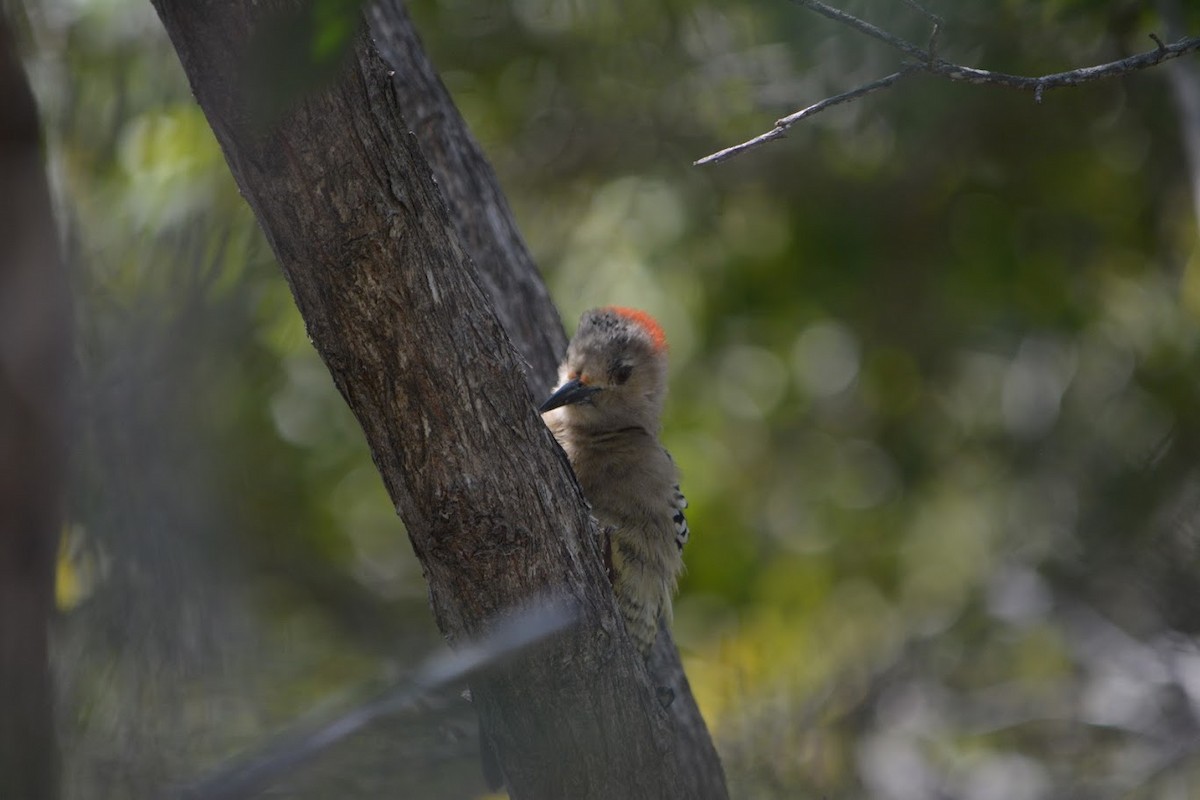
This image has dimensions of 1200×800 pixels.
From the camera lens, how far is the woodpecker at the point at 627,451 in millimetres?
3992

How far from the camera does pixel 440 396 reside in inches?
104

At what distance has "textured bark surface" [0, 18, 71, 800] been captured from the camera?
2711mm

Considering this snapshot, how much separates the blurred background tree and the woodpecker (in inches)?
41.8

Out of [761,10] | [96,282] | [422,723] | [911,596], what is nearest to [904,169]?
[761,10]

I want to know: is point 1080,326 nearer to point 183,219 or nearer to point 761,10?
point 761,10

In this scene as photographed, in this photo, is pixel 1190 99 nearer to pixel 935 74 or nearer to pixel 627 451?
pixel 627 451

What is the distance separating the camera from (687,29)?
665 centimetres

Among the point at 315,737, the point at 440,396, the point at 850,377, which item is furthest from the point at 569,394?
the point at 850,377

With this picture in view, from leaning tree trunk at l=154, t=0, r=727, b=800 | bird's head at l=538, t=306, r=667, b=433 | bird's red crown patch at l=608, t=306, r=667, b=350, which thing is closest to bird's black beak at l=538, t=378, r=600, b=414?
bird's head at l=538, t=306, r=667, b=433

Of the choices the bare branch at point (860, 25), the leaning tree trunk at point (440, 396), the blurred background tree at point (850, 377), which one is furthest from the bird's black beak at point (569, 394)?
the bare branch at point (860, 25)

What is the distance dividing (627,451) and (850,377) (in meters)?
3.37

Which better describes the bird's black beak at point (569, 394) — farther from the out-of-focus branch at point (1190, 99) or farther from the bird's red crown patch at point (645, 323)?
the out-of-focus branch at point (1190, 99)

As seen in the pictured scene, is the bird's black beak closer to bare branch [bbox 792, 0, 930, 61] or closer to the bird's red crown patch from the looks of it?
the bird's red crown patch

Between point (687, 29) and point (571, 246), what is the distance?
1.32 meters
